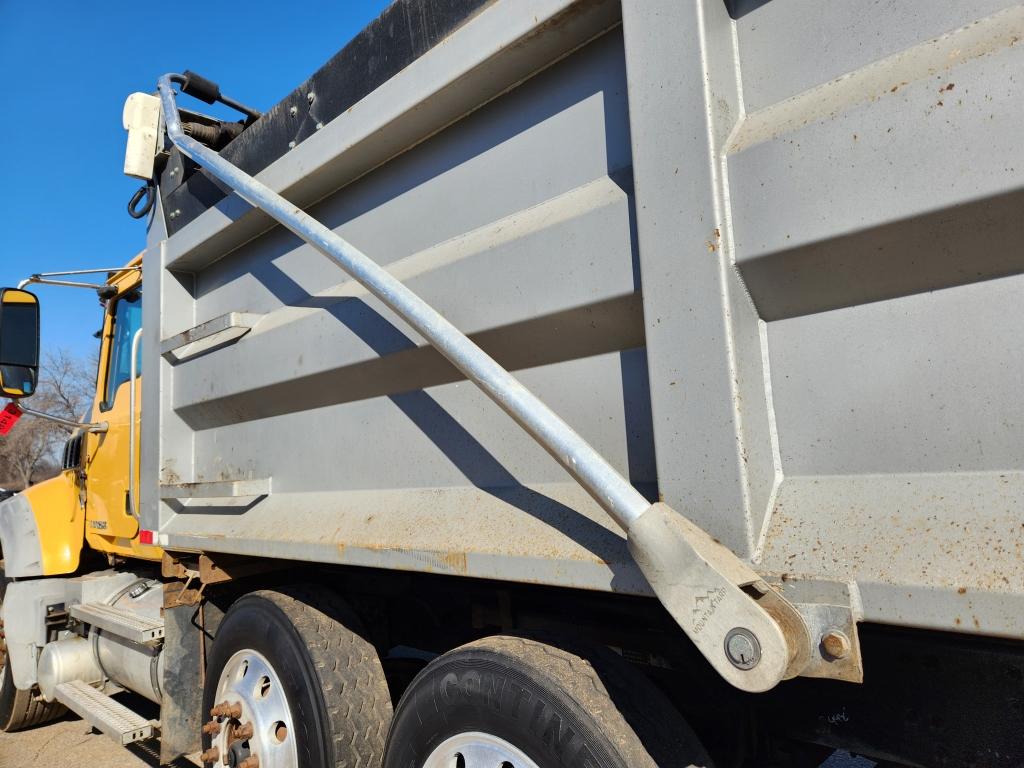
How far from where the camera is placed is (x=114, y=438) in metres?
3.85

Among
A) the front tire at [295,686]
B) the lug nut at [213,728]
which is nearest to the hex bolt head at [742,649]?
the front tire at [295,686]

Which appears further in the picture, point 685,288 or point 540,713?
point 540,713

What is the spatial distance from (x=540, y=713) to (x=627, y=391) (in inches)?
27.0

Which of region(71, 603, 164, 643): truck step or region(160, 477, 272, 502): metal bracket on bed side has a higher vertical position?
region(160, 477, 272, 502): metal bracket on bed side

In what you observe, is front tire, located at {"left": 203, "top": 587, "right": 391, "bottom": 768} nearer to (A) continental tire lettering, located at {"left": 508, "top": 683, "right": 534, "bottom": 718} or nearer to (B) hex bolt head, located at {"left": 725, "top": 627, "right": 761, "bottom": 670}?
(A) continental tire lettering, located at {"left": 508, "top": 683, "right": 534, "bottom": 718}

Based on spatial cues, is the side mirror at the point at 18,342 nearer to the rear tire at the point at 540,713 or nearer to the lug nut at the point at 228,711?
the lug nut at the point at 228,711

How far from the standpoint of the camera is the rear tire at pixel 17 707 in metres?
4.54

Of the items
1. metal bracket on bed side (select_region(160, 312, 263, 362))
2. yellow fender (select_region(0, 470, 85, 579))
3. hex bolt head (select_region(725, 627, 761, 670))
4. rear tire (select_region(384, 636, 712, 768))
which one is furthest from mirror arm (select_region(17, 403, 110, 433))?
hex bolt head (select_region(725, 627, 761, 670))

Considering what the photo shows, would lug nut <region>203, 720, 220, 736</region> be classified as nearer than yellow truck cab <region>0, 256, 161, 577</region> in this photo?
Yes

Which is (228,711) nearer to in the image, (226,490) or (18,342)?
(226,490)

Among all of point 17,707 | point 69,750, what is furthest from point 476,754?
point 17,707

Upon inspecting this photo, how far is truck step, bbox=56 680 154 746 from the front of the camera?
127 inches

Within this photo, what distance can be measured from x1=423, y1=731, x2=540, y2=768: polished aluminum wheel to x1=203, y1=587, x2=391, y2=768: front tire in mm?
573

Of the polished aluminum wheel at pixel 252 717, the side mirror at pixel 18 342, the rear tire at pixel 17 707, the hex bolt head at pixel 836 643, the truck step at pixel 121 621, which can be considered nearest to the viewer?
the hex bolt head at pixel 836 643
